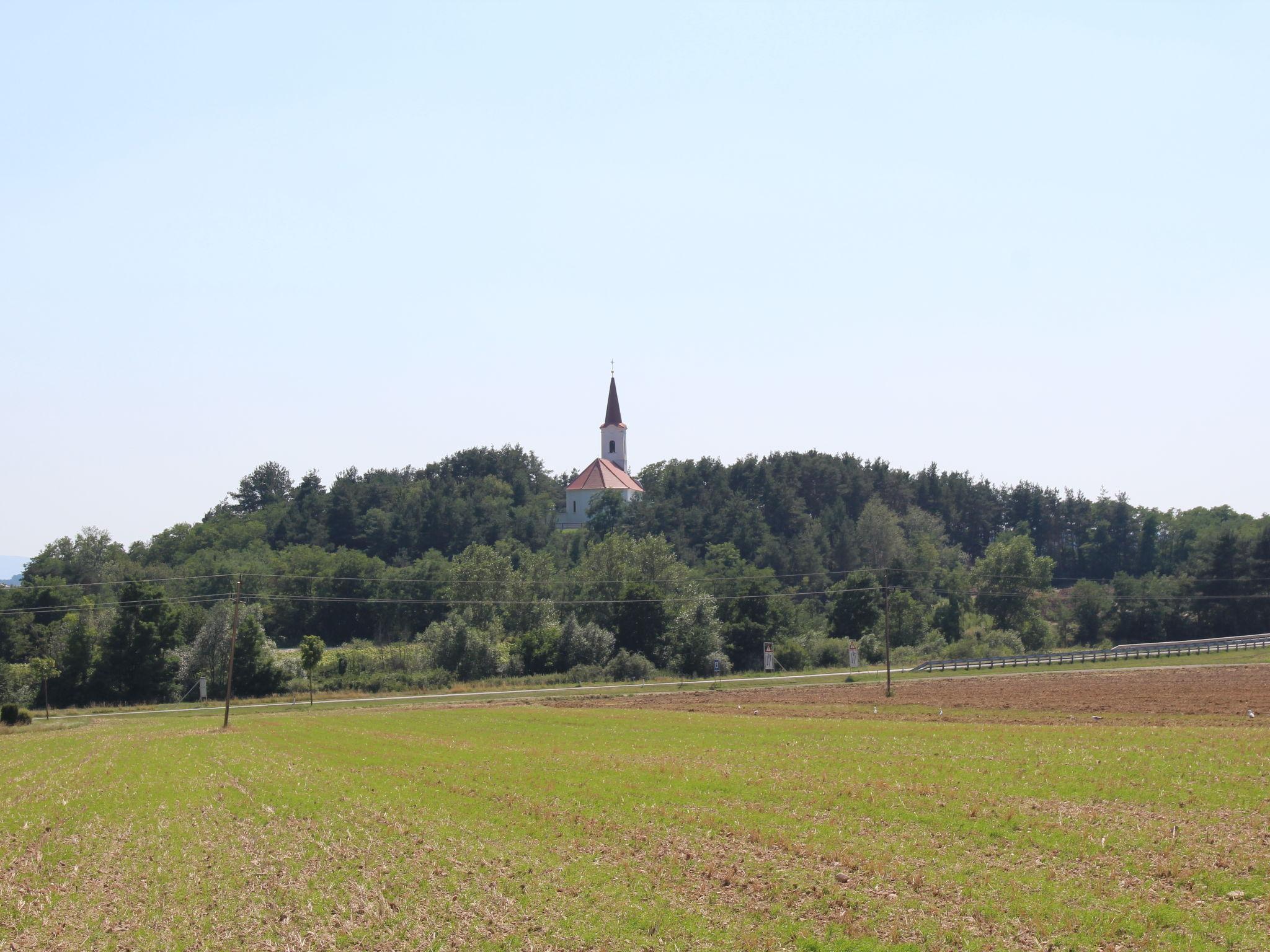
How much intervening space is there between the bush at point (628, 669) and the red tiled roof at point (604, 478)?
89205 millimetres

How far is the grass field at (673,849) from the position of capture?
1452 cm

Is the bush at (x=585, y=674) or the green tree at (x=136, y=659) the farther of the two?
the bush at (x=585, y=674)

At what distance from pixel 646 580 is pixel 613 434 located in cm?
8402

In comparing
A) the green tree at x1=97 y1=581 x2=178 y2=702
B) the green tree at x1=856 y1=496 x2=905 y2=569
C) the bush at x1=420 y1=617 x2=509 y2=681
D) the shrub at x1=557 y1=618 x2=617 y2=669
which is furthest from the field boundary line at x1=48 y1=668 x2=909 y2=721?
the green tree at x1=856 y1=496 x2=905 y2=569

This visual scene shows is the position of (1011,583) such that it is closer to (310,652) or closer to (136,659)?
(310,652)

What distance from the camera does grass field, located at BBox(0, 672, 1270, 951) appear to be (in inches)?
571

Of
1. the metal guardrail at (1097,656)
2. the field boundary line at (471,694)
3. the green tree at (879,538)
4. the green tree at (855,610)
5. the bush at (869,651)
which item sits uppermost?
the green tree at (879,538)

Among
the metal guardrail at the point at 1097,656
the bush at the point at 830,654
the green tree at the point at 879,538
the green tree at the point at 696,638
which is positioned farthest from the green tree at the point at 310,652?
the green tree at the point at 879,538

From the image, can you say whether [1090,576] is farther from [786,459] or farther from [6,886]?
[6,886]

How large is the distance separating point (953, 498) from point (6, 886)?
185m

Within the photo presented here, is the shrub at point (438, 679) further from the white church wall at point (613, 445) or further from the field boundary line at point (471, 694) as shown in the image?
the white church wall at point (613, 445)

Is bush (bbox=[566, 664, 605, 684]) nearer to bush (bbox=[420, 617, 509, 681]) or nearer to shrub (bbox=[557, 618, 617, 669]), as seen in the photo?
shrub (bbox=[557, 618, 617, 669])

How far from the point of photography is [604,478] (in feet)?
604

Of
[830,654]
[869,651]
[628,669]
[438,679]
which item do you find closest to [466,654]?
[438,679]
